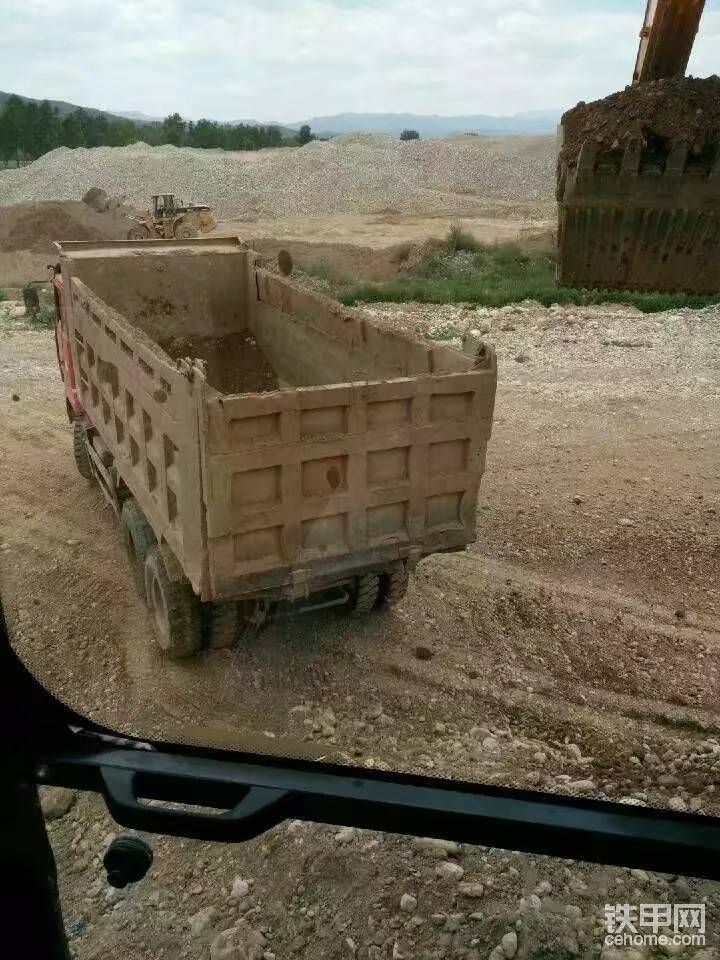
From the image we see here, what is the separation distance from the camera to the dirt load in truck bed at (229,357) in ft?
24.6

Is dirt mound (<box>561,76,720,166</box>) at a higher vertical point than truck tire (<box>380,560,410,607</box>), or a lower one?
higher

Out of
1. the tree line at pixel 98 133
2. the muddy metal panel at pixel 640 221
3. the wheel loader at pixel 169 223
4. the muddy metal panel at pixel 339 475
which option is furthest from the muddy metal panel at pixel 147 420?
the tree line at pixel 98 133

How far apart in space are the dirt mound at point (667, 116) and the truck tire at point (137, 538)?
3338mm

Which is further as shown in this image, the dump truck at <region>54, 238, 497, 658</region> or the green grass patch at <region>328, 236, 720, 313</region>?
the green grass patch at <region>328, 236, 720, 313</region>

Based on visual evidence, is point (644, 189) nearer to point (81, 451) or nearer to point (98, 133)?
point (81, 451)

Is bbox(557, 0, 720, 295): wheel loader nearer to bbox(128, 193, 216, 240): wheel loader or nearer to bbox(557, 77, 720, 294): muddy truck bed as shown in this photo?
bbox(557, 77, 720, 294): muddy truck bed

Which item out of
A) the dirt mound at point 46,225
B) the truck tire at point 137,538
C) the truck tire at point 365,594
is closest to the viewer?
the truck tire at point 365,594

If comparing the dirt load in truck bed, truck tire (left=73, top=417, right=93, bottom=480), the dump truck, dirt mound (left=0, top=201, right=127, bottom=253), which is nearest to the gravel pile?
dirt mound (left=0, top=201, right=127, bottom=253)

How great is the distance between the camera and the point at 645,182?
3.78 meters

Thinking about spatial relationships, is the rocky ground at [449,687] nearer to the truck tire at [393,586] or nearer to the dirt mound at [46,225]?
the truck tire at [393,586]

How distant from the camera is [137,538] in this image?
4.97m

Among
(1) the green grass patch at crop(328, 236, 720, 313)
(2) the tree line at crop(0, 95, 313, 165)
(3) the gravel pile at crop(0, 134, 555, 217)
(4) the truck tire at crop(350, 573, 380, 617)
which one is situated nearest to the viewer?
(4) the truck tire at crop(350, 573, 380, 617)

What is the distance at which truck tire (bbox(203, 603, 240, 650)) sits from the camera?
14.6ft

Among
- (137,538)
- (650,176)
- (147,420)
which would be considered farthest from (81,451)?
(650,176)
